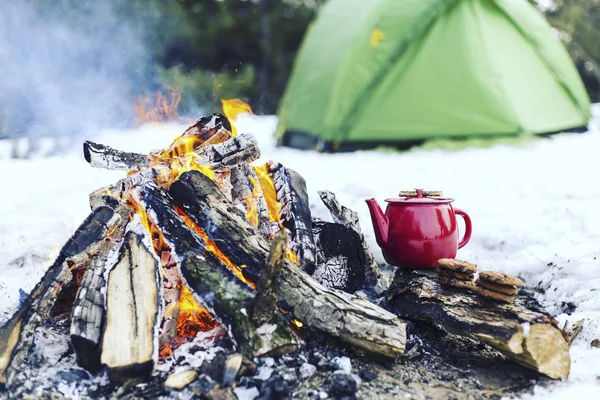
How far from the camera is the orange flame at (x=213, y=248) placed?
2406mm

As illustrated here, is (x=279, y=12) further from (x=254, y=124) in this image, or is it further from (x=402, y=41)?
(x=402, y=41)

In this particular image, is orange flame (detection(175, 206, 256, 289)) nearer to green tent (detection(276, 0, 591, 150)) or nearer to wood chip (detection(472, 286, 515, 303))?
wood chip (detection(472, 286, 515, 303))

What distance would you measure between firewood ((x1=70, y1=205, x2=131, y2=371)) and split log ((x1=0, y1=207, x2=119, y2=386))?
0.24 ft

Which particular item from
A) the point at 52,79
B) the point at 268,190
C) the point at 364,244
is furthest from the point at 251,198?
the point at 52,79

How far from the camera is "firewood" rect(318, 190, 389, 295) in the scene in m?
2.97

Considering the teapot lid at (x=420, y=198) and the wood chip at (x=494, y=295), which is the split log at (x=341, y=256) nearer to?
the teapot lid at (x=420, y=198)

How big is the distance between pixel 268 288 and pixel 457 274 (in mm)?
824

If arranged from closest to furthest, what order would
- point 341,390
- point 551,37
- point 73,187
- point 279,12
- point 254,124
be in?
point 341,390
point 73,187
point 551,37
point 254,124
point 279,12

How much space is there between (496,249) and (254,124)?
6.62 metres

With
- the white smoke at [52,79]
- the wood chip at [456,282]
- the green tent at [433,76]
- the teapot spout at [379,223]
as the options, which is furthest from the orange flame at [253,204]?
the green tent at [433,76]

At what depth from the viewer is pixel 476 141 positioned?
22.0 feet

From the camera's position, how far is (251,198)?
2910mm

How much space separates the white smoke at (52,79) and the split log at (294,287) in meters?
2.93

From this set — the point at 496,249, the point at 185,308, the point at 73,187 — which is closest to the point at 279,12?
the point at 73,187
